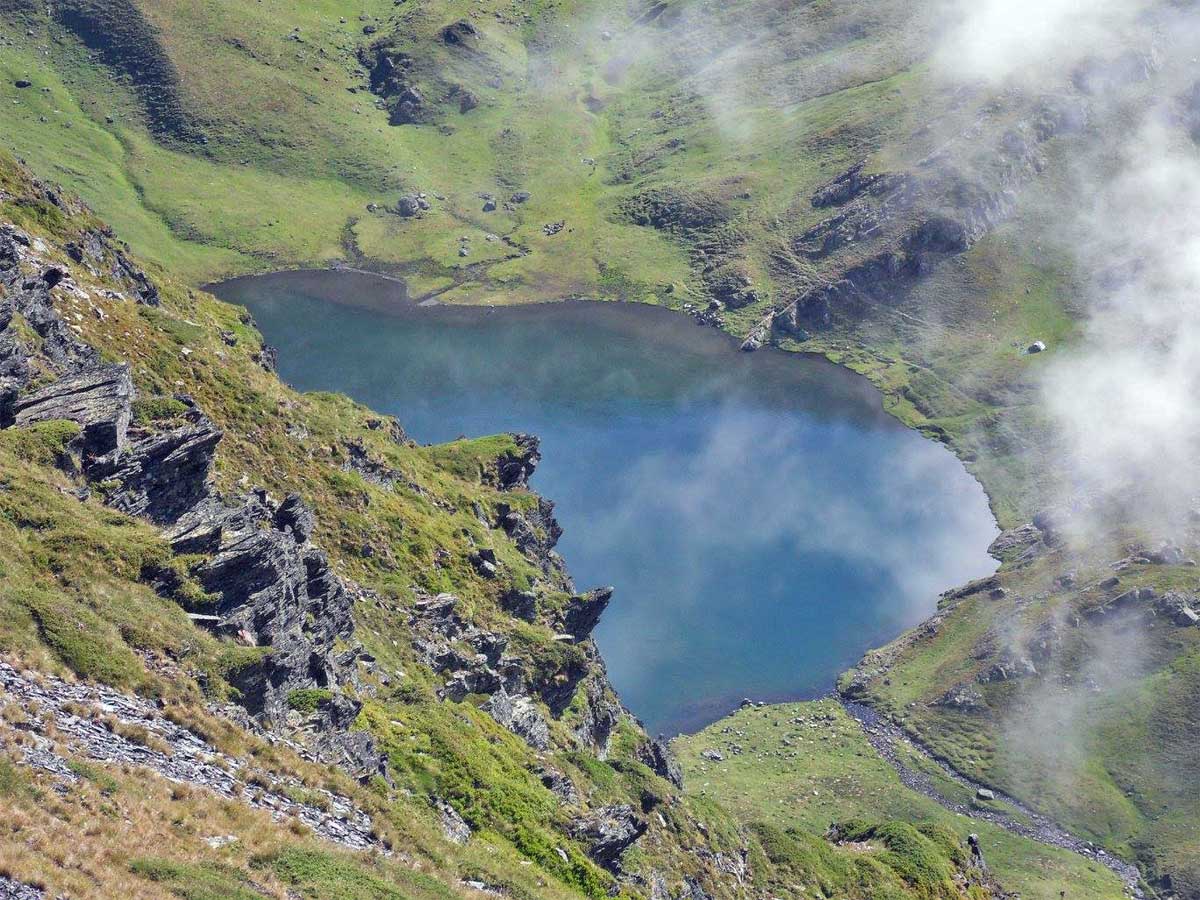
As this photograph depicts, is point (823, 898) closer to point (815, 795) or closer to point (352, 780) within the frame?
point (352, 780)

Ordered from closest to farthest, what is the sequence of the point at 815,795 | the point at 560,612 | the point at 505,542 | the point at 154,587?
the point at 154,587 < the point at 560,612 < the point at 505,542 < the point at 815,795

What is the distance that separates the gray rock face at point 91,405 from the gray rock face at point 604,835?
30.4 meters

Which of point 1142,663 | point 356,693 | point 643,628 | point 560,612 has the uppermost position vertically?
point 1142,663

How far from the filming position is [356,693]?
55.5m

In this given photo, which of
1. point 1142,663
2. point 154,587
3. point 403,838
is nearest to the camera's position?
point 403,838

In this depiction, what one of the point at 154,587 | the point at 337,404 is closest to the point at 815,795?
the point at 337,404

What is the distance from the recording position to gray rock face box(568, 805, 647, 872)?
5650 centimetres

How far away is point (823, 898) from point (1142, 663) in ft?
340

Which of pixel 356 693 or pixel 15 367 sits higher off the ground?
pixel 15 367

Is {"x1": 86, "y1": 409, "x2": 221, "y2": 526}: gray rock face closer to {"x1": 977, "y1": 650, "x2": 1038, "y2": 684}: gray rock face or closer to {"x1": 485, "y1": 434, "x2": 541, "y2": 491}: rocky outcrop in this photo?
{"x1": 485, "y1": 434, "x2": 541, "y2": 491}: rocky outcrop

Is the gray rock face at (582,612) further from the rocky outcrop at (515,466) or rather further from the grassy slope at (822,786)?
the grassy slope at (822,786)

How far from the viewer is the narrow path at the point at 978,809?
133875 millimetres

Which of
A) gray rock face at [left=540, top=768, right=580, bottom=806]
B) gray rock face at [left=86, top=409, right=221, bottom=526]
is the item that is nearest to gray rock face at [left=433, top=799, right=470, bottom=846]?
gray rock face at [left=540, top=768, right=580, bottom=806]

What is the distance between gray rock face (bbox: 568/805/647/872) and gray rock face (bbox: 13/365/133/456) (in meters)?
30.4
